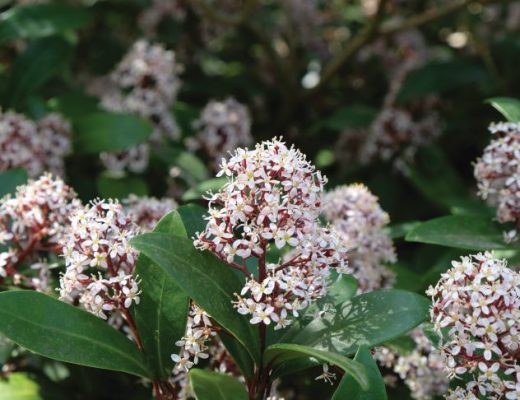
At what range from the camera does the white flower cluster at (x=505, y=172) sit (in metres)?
2.42

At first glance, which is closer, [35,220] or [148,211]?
[35,220]

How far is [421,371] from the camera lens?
2.30 metres

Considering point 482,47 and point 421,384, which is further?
point 482,47

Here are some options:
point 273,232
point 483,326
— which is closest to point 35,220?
point 273,232

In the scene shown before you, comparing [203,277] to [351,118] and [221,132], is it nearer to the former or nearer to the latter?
[221,132]

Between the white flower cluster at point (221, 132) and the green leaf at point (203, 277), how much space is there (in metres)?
1.52

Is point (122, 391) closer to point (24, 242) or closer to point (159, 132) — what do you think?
point (24, 242)

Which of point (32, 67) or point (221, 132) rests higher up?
point (32, 67)

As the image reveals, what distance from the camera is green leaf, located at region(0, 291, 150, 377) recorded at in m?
1.88

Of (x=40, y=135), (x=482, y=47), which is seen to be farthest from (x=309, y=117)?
(x=40, y=135)

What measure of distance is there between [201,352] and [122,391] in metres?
0.81

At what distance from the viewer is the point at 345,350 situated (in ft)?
6.31

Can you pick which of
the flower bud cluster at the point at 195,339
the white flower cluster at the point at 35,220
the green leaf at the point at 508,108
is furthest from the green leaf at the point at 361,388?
the green leaf at the point at 508,108

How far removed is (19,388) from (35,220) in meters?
0.50
